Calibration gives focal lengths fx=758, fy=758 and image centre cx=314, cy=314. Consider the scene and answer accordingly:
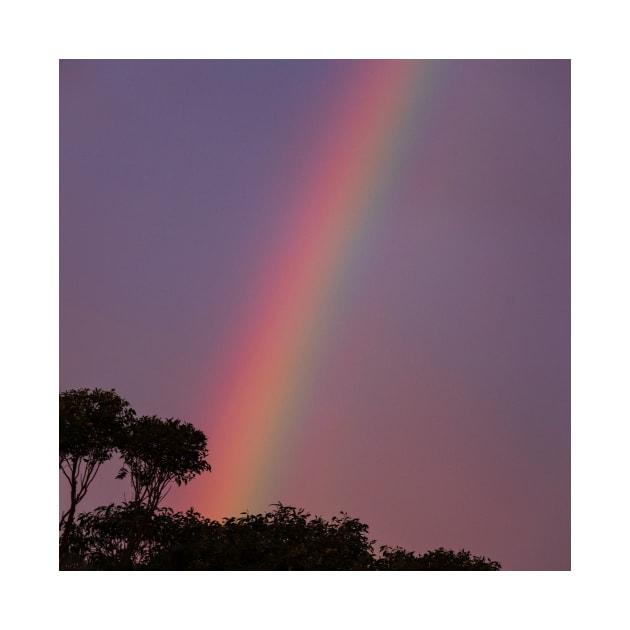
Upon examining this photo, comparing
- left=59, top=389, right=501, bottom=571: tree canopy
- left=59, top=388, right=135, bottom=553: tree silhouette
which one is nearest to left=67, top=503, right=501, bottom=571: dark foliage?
left=59, top=389, right=501, bottom=571: tree canopy

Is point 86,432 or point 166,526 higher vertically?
point 86,432

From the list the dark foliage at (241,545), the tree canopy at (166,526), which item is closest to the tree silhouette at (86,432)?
the tree canopy at (166,526)

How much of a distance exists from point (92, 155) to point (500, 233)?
571 cm

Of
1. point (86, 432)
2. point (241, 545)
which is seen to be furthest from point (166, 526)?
point (86, 432)

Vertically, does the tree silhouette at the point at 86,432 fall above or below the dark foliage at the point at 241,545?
above

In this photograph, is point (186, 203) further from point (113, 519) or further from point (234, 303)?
point (113, 519)

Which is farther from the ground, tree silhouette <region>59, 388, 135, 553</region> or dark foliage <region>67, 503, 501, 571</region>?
tree silhouette <region>59, 388, 135, 553</region>

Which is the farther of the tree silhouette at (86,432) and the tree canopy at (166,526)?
the tree silhouette at (86,432)

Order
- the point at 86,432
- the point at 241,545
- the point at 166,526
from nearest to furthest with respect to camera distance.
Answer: the point at 241,545, the point at 86,432, the point at 166,526

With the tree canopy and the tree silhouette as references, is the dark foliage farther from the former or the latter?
the tree silhouette

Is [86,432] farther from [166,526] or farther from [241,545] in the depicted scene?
[241,545]

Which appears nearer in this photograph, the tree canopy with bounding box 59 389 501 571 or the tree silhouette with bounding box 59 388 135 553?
the tree canopy with bounding box 59 389 501 571

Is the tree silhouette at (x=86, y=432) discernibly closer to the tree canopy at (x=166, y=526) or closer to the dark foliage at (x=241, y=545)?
the tree canopy at (x=166, y=526)
